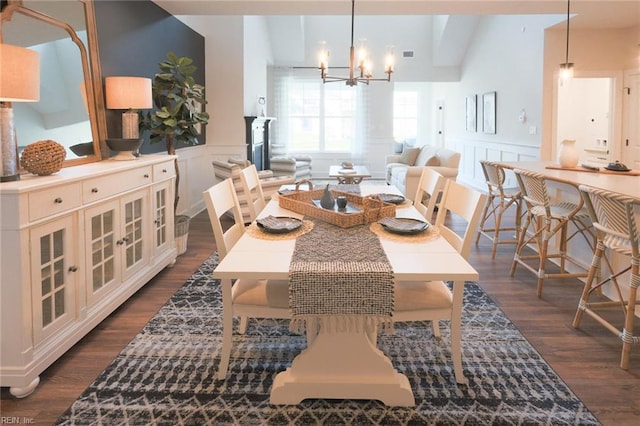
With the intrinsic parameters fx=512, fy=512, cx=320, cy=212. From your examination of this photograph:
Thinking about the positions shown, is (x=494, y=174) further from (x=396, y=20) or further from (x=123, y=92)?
(x=396, y=20)

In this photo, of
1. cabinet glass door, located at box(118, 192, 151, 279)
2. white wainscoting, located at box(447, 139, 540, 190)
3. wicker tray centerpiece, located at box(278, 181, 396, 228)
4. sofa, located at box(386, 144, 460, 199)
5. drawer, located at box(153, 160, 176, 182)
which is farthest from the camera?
white wainscoting, located at box(447, 139, 540, 190)

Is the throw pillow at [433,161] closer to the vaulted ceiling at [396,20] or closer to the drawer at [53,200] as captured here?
the vaulted ceiling at [396,20]

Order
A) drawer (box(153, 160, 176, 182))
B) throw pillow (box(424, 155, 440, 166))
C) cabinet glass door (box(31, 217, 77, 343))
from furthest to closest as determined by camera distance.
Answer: throw pillow (box(424, 155, 440, 166))
drawer (box(153, 160, 176, 182))
cabinet glass door (box(31, 217, 77, 343))

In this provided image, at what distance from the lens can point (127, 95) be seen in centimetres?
388

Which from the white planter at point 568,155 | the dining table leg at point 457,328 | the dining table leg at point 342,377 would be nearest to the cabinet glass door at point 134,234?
the dining table leg at point 342,377

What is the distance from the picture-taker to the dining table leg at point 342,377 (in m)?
2.19

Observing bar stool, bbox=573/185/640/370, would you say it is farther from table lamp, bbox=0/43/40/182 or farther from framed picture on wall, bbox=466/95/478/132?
framed picture on wall, bbox=466/95/478/132

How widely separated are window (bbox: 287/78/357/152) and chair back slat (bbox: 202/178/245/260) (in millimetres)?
9409

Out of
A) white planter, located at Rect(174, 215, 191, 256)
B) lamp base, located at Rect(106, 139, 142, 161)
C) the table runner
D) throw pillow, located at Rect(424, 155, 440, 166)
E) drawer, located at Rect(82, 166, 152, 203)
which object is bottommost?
white planter, located at Rect(174, 215, 191, 256)

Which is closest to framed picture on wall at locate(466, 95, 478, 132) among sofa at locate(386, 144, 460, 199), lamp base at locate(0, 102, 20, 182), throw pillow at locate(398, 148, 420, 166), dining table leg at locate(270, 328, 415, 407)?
throw pillow at locate(398, 148, 420, 166)

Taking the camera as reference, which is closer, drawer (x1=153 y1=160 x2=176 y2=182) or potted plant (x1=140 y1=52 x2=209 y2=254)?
drawer (x1=153 y1=160 x2=176 y2=182)

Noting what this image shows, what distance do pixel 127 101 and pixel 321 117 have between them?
8410 millimetres

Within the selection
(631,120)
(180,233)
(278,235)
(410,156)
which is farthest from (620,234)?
(410,156)

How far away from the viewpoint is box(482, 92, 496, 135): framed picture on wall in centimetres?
892
